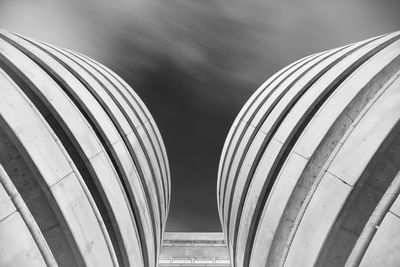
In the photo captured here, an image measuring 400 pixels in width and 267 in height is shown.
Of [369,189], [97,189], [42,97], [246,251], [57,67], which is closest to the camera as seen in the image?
[369,189]

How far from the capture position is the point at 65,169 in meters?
5.67

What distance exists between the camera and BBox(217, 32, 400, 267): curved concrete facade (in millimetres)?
5051

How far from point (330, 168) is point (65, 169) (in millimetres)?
6802

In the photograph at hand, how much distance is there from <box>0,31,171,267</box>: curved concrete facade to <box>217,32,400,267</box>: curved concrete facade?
502cm

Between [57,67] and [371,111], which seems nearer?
[371,111]

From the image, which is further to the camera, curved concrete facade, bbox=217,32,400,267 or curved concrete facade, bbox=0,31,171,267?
curved concrete facade, bbox=217,32,400,267

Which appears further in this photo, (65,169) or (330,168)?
(330,168)

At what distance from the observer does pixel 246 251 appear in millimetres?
9867

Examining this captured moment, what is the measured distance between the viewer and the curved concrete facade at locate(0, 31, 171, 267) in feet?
13.8

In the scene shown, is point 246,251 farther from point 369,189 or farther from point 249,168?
point 369,189

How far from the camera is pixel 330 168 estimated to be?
601cm

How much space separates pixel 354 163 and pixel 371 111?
4.54 feet

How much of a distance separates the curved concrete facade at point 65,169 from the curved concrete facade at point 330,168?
5.02 metres

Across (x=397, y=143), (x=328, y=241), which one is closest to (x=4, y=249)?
(x=328, y=241)
